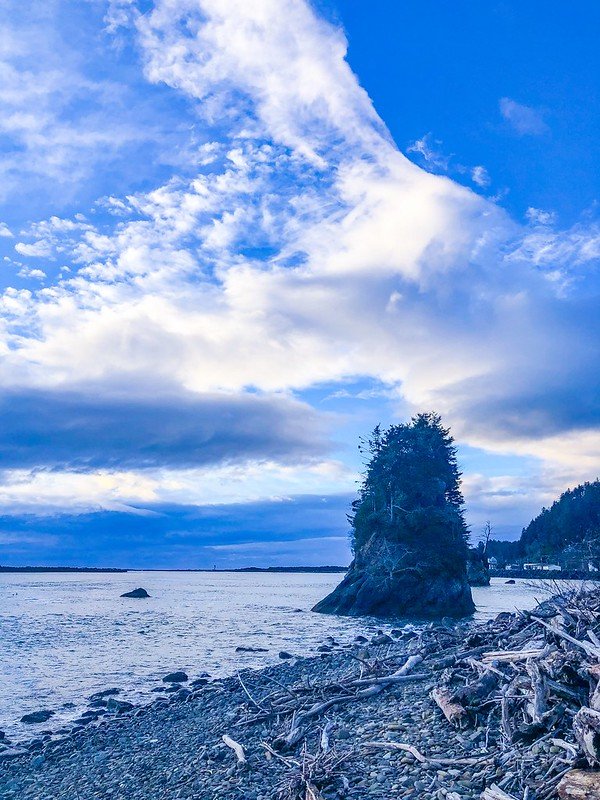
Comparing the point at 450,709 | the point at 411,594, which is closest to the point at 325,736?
the point at 450,709

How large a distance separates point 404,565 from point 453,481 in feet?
54.6

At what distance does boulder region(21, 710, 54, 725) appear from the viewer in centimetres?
2089

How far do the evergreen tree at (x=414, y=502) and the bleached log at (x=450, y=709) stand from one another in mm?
41657

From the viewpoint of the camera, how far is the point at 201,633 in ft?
148

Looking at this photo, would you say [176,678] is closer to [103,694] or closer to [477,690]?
[103,694]

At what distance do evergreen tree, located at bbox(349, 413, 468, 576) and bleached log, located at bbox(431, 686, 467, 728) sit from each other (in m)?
41.7

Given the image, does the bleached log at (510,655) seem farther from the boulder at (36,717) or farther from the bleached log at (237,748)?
the boulder at (36,717)

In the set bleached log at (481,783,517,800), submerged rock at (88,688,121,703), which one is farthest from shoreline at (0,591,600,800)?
submerged rock at (88,688,121,703)

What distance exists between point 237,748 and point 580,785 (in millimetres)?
Result: 7506

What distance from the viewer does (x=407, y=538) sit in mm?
54375

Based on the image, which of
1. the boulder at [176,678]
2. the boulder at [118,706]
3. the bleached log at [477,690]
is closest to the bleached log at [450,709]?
the bleached log at [477,690]

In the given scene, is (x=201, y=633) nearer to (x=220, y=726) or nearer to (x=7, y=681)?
(x=7, y=681)

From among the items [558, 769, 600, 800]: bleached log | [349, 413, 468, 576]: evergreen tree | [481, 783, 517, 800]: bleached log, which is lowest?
[481, 783, 517, 800]: bleached log

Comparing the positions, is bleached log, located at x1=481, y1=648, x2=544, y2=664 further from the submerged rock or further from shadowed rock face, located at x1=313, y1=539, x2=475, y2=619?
shadowed rock face, located at x1=313, y1=539, x2=475, y2=619
